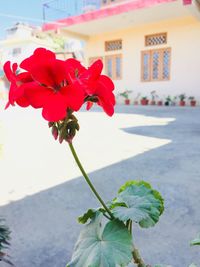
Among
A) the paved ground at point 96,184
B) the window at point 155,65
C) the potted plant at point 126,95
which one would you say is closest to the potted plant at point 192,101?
the window at point 155,65

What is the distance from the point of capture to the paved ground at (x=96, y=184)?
4.92 ft

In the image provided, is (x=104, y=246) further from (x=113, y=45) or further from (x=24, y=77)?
(x=113, y=45)

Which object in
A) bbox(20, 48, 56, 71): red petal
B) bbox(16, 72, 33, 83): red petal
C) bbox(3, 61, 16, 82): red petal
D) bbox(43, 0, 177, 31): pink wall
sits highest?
bbox(43, 0, 177, 31): pink wall

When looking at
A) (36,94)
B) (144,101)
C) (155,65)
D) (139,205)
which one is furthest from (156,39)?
Result: (36,94)

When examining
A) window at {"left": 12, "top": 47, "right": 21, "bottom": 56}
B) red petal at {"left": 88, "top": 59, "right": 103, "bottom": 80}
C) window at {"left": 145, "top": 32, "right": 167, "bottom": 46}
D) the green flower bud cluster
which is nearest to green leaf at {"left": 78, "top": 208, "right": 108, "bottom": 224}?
the green flower bud cluster

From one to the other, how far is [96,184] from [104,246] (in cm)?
190

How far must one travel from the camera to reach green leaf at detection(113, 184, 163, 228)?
61cm

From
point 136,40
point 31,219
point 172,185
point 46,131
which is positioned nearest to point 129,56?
point 136,40

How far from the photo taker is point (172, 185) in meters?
2.33

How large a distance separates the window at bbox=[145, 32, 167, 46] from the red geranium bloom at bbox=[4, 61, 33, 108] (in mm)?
9896

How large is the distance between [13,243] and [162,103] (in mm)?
8852

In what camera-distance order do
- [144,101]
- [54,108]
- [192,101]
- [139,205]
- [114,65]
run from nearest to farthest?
[54,108], [139,205], [192,101], [144,101], [114,65]

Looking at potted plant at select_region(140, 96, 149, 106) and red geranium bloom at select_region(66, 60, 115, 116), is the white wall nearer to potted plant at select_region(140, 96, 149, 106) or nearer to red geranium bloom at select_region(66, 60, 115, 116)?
potted plant at select_region(140, 96, 149, 106)

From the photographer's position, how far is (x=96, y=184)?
244 cm
